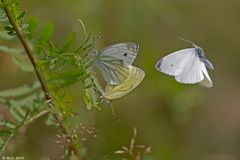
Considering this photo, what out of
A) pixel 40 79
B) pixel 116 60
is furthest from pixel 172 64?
pixel 40 79

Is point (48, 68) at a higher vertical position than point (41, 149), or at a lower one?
higher

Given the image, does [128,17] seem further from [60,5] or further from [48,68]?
[48,68]

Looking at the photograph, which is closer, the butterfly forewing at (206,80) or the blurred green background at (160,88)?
the butterfly forewing at (206,80)

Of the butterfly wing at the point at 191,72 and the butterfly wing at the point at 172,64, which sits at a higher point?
the butterfly wing at the point at 172,64

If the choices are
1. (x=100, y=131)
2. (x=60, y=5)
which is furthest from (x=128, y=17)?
(x=100, y=131)

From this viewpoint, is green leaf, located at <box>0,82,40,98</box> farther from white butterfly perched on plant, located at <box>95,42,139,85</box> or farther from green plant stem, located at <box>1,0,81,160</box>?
white butterfly perched on plant, located at <box>95,42,139,85</box>

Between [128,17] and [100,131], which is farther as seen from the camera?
[100,131]

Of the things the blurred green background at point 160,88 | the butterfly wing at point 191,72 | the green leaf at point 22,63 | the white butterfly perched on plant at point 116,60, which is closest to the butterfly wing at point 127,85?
the white butterfly perched on plant at point 116,60

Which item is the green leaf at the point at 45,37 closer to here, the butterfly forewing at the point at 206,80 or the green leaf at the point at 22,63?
the green leaf at the point at 22,63
